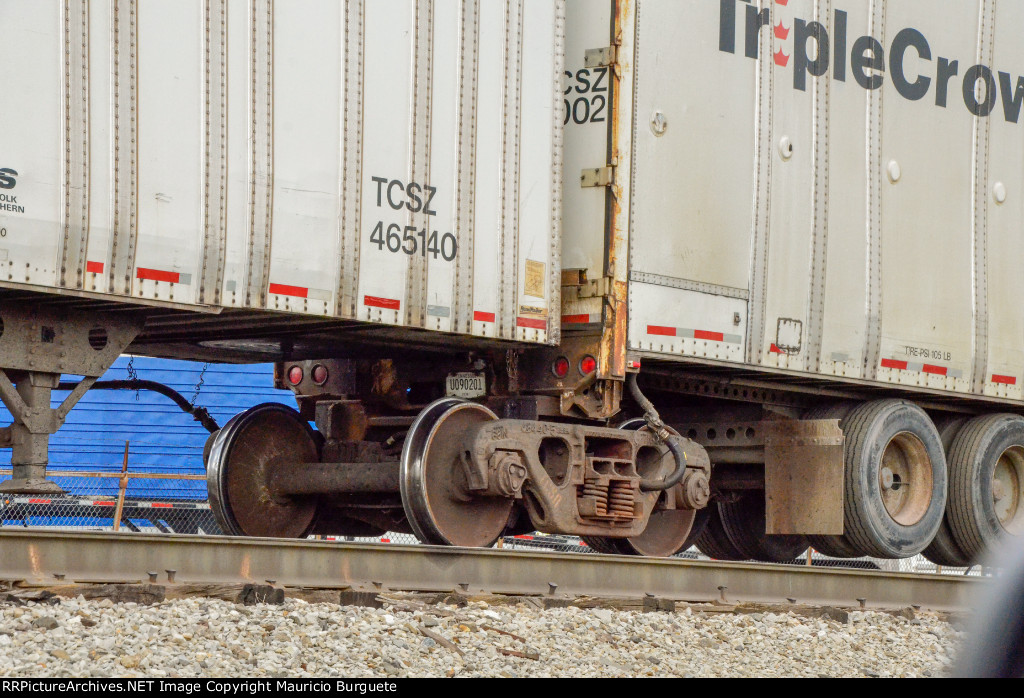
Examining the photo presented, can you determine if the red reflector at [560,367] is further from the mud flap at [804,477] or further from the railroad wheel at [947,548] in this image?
the railroad wheel at [947,548]

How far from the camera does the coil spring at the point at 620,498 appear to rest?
28.8 feet

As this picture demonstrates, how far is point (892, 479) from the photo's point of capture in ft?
34.7

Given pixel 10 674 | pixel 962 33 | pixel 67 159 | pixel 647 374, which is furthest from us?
pixel 962 33

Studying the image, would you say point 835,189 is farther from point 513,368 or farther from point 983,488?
point 513,368

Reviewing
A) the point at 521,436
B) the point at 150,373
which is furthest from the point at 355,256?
the point at 150,373

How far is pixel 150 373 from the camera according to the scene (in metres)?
18.2

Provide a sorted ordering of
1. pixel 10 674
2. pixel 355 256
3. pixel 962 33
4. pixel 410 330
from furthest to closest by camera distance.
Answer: pixel 962 33 → pixel 410 330 → pixel 355 256 → pixel 10 674

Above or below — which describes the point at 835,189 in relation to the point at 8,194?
above

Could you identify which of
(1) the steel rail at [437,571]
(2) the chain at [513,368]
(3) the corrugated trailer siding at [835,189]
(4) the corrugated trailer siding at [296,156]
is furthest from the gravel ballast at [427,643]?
(3) the corrugated trailer siding at [835,189]

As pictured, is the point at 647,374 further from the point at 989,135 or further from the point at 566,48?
the point at 989,135

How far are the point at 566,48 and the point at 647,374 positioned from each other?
2.53m

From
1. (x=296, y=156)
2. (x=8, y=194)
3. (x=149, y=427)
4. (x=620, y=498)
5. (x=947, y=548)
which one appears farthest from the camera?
(x=149, y=427)

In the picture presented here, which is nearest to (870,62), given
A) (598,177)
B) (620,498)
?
(598,177)

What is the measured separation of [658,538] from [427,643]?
4563 mm
